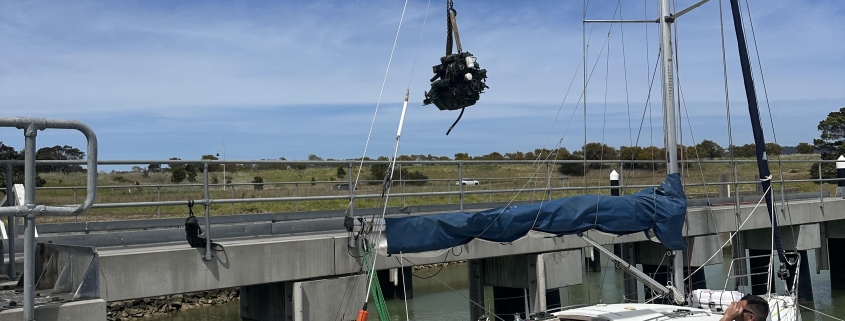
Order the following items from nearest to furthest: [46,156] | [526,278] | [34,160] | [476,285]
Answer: [34,160], [526,278], [476,285], [46,156]

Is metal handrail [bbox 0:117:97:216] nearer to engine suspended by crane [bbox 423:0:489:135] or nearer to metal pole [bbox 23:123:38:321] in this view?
metal pole [bbox 23:123:38:321]

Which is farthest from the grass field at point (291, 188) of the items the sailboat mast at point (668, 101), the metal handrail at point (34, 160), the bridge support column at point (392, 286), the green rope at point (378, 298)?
the metal handrail at point (34, 160)

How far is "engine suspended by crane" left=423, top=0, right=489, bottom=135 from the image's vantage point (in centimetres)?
970

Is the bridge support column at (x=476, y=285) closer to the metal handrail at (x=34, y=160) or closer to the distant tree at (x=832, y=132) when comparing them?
the metal handrail at (x=34, y=160)

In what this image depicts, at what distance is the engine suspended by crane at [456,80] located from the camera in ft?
31.8

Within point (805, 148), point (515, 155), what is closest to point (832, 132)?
point (805, 148)

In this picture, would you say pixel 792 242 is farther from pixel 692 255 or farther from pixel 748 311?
pixel 748 311

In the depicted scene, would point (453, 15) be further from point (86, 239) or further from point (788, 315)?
point (788, 315)

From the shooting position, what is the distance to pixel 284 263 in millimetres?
9883

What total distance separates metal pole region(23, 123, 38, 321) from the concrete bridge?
0.61 ft

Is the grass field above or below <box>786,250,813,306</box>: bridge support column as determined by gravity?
above

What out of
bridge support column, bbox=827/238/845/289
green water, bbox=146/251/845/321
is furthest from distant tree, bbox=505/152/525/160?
bridge support column, bbox=827/238/845/289

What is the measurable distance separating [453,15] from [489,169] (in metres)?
44.3

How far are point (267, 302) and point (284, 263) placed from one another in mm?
1248
